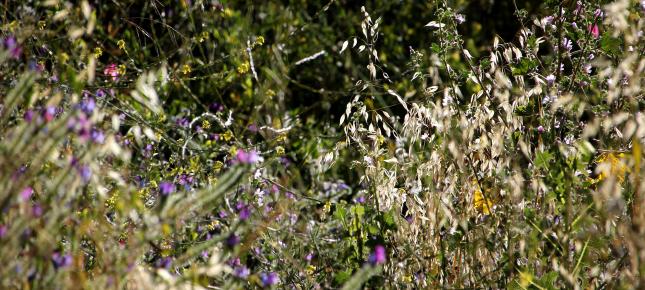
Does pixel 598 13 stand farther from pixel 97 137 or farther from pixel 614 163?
pixel 97 137

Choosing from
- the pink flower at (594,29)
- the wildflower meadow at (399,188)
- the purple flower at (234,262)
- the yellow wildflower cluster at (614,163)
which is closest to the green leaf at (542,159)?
the wildflower meadow at (399,188)

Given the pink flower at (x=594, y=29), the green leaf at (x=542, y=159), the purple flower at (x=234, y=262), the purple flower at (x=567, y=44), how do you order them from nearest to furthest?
the purple flower at (x=234, y=262) < the green leaf at (x=542, y=159) < the pink flower at (x=594, y=29) < the purple flower at (x=567, y=44)

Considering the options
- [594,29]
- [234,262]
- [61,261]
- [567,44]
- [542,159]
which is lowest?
[61,261]

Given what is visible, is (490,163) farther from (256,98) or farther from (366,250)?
(256,98)

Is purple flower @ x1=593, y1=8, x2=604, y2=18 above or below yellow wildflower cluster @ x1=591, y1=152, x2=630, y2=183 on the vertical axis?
above

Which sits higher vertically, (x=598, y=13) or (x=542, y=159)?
(x=598, y=13)

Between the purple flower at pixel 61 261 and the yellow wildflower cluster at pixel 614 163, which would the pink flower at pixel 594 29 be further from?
the purple flower at pixel 61 261

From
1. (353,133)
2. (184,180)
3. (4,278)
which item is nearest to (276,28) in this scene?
(184,180)

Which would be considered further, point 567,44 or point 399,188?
point 567,44

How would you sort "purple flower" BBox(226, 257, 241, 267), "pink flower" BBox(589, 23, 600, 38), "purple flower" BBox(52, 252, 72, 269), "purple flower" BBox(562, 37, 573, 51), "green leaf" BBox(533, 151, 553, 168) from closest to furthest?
"purple flower" BBox(52, 252, 72, 269) → "purple flower" BBox(226, 257, 241, 267) → "green leaf" BBox(533, 151, 553, 168) → "pink flower" BBox(589, 23, 600, 38) → "purple flower" BBox(562, 37, 573, 51)

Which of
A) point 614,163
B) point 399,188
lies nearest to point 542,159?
point 614,163

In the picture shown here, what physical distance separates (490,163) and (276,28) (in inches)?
96.7

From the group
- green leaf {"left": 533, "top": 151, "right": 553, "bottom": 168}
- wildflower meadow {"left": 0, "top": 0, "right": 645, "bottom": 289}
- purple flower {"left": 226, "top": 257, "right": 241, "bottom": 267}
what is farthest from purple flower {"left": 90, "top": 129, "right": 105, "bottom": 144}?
green leaf {"left": 533, "top": 151, "right": 553, "bottom": 168}

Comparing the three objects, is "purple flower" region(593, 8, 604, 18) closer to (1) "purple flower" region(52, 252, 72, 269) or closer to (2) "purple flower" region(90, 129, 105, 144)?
(2) "purple flower" region(90, 129, 105, 144)
